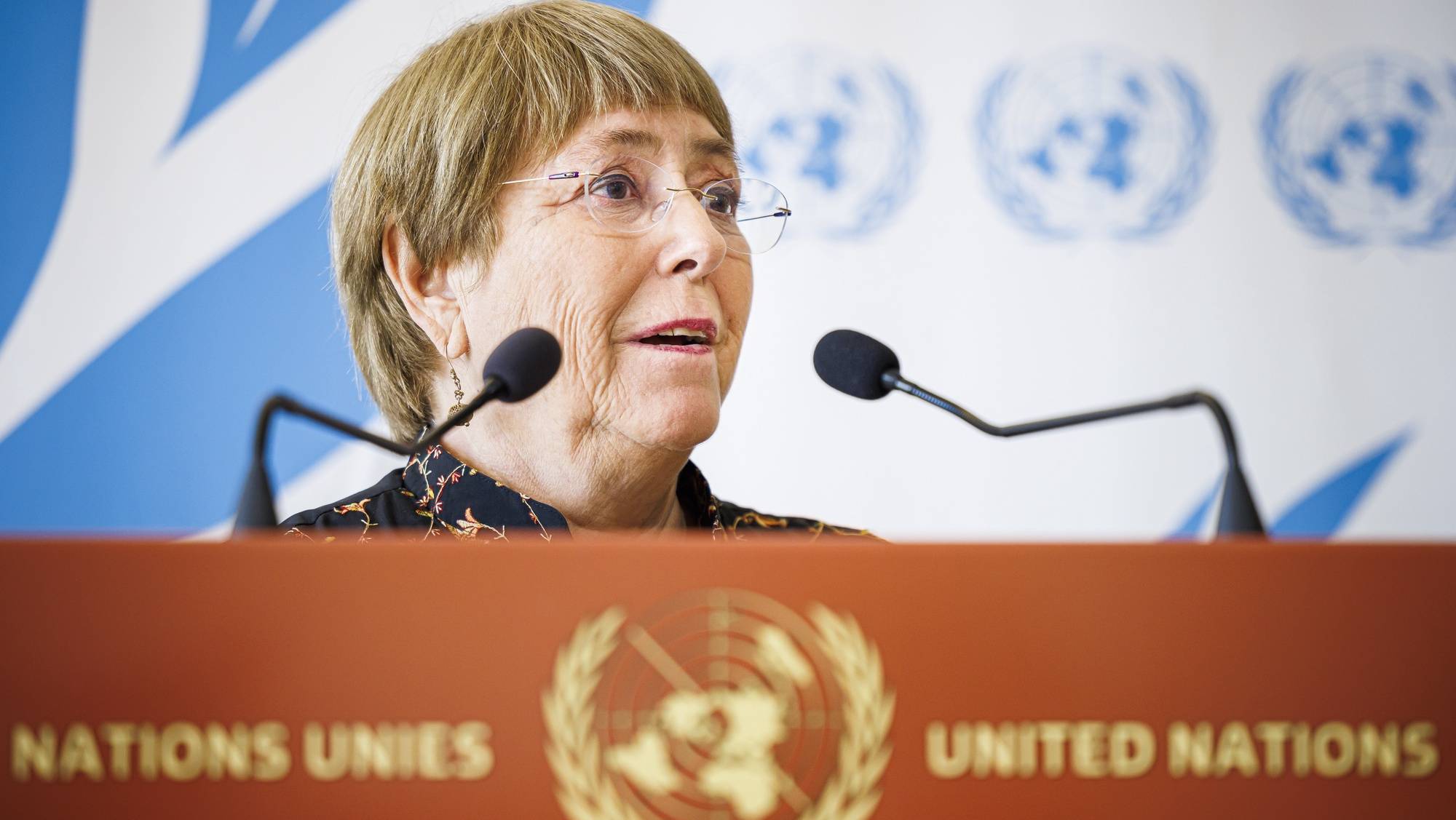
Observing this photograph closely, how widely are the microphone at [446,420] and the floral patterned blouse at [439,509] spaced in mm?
292

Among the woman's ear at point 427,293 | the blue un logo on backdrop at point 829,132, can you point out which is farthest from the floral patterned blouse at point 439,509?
the blue un logo on backdrop at point 829,132

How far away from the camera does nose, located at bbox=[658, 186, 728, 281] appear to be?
4.48 ft

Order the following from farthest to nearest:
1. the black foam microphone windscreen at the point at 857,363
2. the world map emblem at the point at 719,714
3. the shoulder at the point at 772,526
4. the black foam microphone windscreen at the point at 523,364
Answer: the shoulder at the point at 772,526 → the black foam microphone windscreen at the point at 857,363 → the black foam microphone windscreen at the point at 523,364 → the world map emblem at the point at 719,714

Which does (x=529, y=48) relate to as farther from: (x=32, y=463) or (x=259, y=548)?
(x=32, y=463)

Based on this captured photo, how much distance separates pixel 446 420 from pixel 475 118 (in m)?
0.50

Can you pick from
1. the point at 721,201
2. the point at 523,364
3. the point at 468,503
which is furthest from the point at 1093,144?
the point at 523,364

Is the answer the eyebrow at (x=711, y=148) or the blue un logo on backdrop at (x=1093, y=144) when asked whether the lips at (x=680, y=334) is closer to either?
the eyebrow at (x=711, y=148)

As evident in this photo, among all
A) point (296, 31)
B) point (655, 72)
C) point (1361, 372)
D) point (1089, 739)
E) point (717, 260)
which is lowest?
point (1089, 739)

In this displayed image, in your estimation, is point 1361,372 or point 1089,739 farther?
point 1361,372

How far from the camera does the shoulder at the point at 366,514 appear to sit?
52.3 inches

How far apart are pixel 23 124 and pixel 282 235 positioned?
0.52 metres

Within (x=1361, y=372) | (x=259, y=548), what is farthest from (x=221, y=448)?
(x=1361, y=372)

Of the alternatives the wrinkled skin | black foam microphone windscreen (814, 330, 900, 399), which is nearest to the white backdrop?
the wrinkled skin

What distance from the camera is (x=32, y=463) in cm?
233
